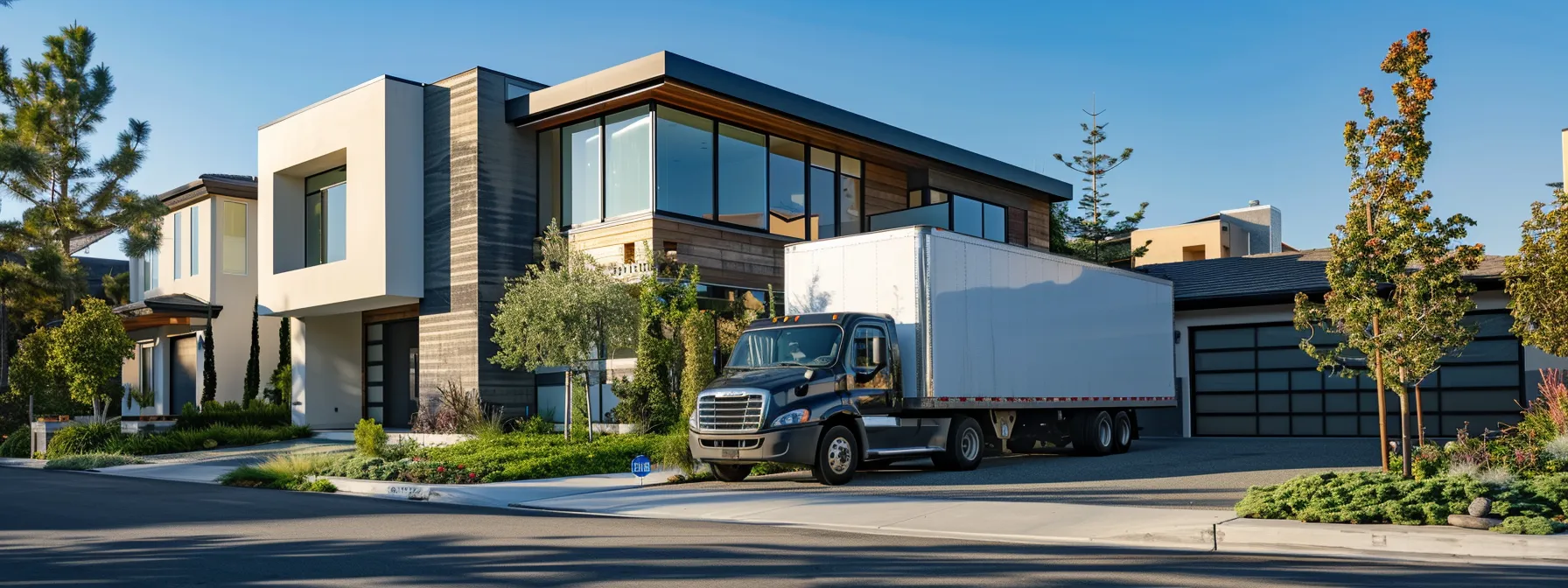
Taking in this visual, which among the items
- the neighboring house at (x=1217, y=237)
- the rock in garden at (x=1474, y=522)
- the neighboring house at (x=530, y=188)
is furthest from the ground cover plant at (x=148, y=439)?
the neighboring house at (x=1217, y=237)

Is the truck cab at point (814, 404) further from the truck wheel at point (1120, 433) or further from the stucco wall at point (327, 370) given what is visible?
the stucco wall at point (327, 370)

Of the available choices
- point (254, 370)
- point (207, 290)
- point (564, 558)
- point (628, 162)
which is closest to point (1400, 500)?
point (564, 558)

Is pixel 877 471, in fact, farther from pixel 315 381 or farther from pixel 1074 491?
pixel 315 381

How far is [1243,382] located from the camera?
2748 cm

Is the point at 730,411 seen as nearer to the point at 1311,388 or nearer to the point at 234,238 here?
the point at 1311,388

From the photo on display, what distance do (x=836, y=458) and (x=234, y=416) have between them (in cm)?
1894

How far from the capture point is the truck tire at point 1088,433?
2127cm

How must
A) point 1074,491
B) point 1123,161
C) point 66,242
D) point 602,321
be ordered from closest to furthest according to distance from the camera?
point 1074,491
point 602,321
point 66,242
point 1123,161

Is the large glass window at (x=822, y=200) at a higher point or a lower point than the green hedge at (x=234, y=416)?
higher

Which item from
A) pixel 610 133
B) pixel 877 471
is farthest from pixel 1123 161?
pixel 877 471

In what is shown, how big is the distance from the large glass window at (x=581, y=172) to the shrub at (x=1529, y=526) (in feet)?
A: 59.1

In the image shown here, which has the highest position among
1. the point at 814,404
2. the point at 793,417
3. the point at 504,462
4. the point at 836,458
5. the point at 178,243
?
the point at 178,243

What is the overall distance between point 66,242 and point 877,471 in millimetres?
26812

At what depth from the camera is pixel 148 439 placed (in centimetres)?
2623
